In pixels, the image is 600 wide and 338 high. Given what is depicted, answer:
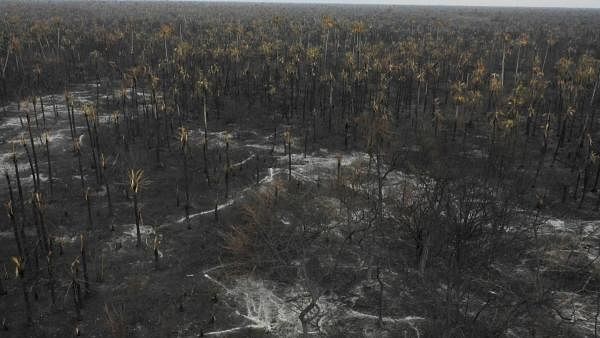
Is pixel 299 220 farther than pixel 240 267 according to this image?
Yes

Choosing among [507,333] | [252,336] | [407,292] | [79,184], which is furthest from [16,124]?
[507,333]

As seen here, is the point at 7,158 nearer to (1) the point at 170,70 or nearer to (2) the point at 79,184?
(2) the point at 79,184

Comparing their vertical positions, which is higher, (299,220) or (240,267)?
(299,220)

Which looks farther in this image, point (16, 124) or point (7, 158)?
point (16, 124)

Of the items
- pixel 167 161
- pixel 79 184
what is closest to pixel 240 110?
pixel 167 161

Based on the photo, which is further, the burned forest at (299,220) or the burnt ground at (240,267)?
the burned forest at (299,220)

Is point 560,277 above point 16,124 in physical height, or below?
below

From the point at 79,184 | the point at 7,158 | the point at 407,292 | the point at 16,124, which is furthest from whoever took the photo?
the point at 16,124

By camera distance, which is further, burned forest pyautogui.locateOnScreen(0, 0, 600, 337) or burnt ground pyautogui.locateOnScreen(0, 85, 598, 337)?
burned forest pyautogui.locateOnScreen(0, 0, 600, 337)

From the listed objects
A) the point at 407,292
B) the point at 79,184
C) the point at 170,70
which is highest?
the point at 170,70

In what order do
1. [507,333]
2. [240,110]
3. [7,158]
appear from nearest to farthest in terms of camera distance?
[507,333] < [7,158] < [240,110]
